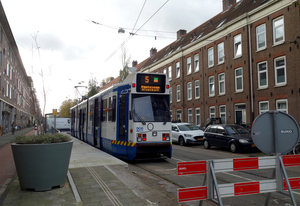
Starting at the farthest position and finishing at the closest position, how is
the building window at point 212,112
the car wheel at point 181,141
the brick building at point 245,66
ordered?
the building window at point 212,112 < the brick building at point 245,66 < the car wheel at point 181,141

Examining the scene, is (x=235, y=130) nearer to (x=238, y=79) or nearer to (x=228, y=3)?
(x=238, y=79)

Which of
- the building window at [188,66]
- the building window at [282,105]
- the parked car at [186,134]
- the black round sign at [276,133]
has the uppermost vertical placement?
the building window at [188,66]

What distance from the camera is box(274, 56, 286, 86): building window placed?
20000 mm

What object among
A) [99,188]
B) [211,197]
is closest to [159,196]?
[99,188]

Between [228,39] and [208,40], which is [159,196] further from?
[208,40]

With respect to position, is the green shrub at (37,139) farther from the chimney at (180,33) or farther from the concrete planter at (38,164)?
the chimney at (180,33)

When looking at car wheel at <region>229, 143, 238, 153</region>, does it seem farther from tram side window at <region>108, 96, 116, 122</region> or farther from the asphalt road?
A: tram side window at <region>108, 96, 116, 122</region>

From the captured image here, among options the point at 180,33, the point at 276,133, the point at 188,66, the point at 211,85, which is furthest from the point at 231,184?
the point at 180,33

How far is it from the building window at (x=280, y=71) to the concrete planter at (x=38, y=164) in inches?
735

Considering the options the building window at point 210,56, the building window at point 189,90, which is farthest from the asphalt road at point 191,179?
the building window at point 189,90

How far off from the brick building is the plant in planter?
14.2m

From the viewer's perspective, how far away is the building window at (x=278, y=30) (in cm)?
2012

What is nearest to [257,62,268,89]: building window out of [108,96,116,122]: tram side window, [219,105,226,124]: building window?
[219,105,226,124]: building window

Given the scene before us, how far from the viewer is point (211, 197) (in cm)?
411
